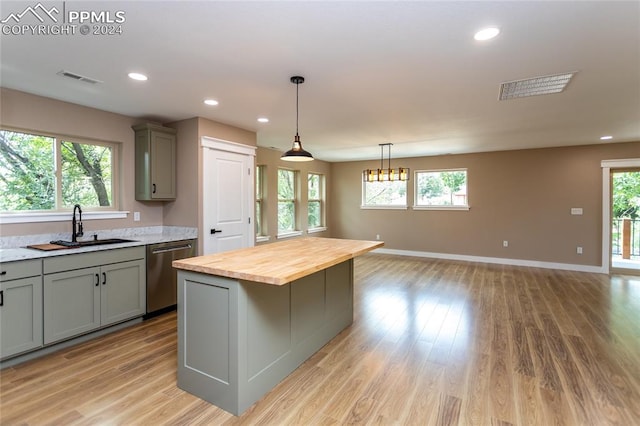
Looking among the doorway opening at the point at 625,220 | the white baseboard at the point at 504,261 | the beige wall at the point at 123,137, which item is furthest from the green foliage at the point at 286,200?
the doorway opening at the point at 625,220

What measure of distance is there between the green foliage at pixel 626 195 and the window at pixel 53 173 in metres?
8.63

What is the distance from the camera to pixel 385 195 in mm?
8188

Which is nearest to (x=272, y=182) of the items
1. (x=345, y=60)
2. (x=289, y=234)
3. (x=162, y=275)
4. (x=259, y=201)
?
(x=259, y=201)

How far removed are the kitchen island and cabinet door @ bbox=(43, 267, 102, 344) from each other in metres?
1.40

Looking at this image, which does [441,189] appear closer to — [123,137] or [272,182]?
[272,182]

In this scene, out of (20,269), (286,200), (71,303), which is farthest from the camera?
(286,200)

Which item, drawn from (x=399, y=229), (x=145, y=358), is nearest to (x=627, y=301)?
(x=399, y=229)

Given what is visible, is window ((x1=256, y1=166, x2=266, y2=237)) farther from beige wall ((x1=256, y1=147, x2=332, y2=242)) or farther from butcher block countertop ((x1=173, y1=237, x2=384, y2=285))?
butcher block countertop ((x1=173, y1=237, x2=384, y2=285))

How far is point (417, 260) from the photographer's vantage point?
7.22 metres

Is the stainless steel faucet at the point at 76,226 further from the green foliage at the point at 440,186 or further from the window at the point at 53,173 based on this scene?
the green foliage at the point at 440,186

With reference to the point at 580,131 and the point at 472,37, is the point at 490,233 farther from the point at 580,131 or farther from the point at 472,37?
the point at 472,37

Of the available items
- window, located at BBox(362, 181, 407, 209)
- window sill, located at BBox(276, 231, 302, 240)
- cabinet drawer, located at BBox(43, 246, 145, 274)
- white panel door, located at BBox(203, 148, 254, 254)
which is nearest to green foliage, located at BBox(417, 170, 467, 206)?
window, located at BBox(362, 181, 407, 209)

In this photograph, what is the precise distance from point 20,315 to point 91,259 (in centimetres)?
65

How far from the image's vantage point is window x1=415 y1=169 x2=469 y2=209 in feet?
23.8
